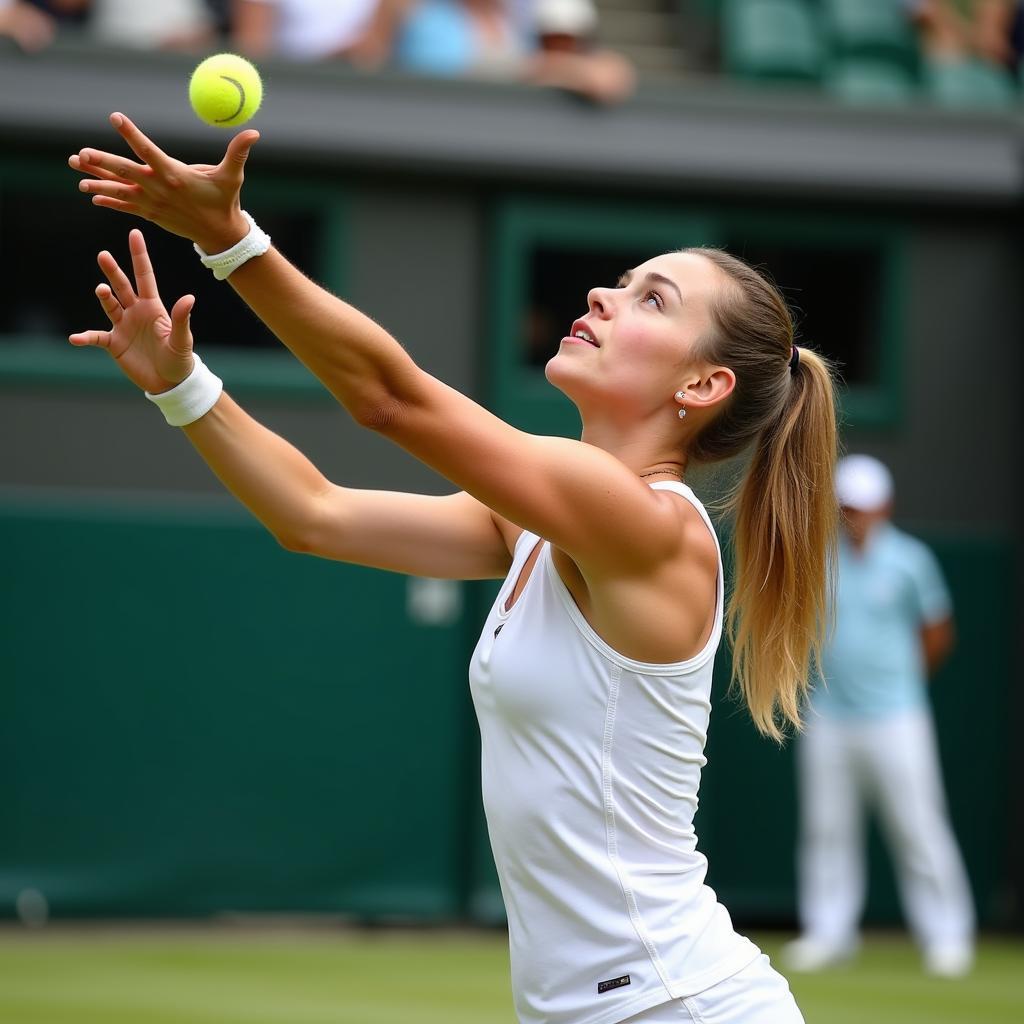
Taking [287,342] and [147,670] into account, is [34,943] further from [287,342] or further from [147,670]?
[287,342]

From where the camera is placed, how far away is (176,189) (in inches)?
91.4


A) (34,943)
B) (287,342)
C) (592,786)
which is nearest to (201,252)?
(287,342)

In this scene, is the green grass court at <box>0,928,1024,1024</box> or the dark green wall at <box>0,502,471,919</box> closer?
the green grass court at <box>0,928,1024,1024</box>

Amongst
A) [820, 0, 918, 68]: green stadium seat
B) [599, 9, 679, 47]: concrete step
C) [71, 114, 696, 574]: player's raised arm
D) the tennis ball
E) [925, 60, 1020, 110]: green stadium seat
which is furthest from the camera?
[599, 9, 679, 47]: concrete step

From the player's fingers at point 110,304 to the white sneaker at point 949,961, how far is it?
5.74 meters

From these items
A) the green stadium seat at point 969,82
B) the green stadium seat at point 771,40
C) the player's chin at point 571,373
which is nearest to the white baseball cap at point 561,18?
the green stadium seat at point 771,40

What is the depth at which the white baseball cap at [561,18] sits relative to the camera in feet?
29.0

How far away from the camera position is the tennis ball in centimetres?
256

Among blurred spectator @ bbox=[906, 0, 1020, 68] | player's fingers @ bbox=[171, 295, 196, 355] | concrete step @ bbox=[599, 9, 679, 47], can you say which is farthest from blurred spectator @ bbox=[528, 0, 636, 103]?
player's fingers @ bbox=[171, 295, 196, 355]

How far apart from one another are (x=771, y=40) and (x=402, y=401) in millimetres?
7876

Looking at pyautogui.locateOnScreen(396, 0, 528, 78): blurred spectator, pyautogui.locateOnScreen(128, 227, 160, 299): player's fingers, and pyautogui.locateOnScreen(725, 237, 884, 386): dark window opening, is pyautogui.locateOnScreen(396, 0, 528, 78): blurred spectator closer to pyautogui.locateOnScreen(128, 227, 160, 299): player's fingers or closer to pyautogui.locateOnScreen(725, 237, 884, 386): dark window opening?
pyautogui.locateOnScreen(725, 237, 884, 386): dark window opening

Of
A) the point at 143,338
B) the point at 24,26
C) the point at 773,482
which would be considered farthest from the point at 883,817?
the point at 143,338

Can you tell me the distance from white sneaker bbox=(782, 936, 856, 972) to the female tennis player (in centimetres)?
498

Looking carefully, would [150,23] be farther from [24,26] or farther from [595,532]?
[595,532]
